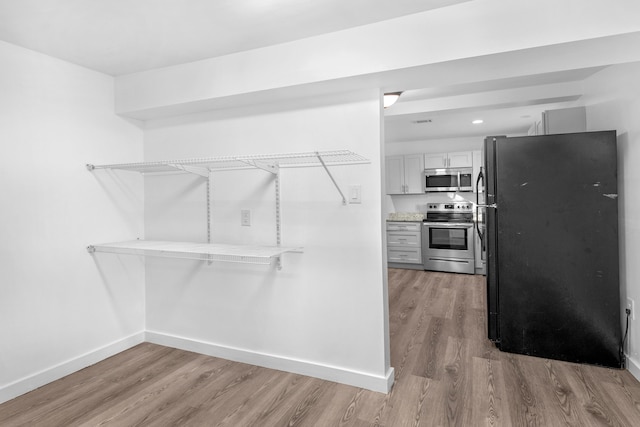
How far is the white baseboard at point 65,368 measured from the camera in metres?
2.15

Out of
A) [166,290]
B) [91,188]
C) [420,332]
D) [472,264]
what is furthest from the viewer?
[472,264]

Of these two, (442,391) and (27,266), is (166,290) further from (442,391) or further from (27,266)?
(442,391)

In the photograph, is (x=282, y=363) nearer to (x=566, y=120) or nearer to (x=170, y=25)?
(x=170, y=25)

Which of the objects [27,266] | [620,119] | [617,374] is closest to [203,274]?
[27,266]

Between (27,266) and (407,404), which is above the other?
(27,266)

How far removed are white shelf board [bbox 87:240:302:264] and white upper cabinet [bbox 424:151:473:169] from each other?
159 inches

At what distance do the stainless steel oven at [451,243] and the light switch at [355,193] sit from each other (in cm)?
359

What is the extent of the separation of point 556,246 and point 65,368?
11.9ft

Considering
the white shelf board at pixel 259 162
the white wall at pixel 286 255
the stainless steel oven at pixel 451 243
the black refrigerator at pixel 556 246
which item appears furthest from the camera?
the stainless steel oven at pixel 451 243

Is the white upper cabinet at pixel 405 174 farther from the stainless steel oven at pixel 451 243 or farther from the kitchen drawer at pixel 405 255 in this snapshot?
the kitchen drawer at pixel 405 255

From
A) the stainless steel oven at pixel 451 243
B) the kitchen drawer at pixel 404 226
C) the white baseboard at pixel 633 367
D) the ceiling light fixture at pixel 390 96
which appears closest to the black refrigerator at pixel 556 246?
the white baseboard at pixel 633 367

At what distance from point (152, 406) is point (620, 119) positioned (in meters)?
3.59

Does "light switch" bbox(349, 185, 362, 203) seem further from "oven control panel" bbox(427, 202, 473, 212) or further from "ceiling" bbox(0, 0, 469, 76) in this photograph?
"oven control panel" bbox(427, 202, 473, 212)

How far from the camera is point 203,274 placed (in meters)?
2.78
